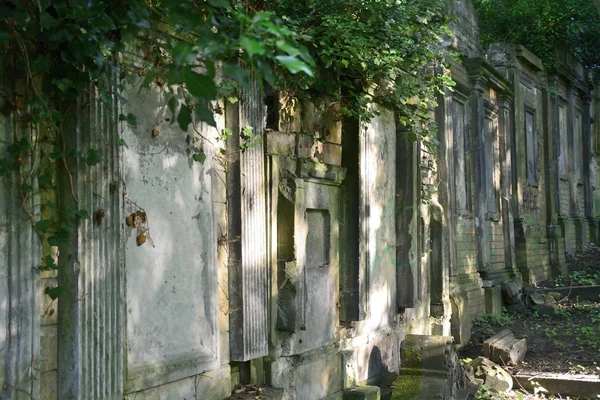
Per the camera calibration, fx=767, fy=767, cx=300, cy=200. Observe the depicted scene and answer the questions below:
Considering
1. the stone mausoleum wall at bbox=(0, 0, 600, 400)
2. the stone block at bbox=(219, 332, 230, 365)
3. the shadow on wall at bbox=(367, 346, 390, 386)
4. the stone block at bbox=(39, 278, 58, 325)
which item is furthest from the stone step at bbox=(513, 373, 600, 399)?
the stone block at bbox=(39, 278, 58, 325)

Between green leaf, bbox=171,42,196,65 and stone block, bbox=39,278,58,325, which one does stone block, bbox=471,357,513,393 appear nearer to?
stone block, bbox=39,278,58,325

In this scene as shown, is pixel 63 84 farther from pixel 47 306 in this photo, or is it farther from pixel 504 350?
pixel 504 350

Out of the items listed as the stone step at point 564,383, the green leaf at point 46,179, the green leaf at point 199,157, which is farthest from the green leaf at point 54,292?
the stone step at point 564,383

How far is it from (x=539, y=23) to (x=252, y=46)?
17.6 m

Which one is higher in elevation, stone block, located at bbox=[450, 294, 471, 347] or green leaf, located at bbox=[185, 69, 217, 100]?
green leaf, located at bbox=[185, 69, 217, 100]

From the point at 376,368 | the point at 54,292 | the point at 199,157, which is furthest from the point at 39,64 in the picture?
the point at 376,368

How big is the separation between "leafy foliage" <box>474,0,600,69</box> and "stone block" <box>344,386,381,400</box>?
44.4 feet

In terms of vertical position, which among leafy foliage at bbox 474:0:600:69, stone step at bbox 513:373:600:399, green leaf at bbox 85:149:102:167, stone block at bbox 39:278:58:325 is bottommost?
stone step at bbox 513:373:600:399

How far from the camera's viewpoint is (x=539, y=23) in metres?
18.6

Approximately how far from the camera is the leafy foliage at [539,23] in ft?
60.1

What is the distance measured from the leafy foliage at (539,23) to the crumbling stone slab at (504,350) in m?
10.7

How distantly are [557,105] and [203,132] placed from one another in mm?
16681

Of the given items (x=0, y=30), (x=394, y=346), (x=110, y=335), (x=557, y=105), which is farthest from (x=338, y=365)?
(x=557, y=105)

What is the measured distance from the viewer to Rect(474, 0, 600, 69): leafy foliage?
18.3 m
